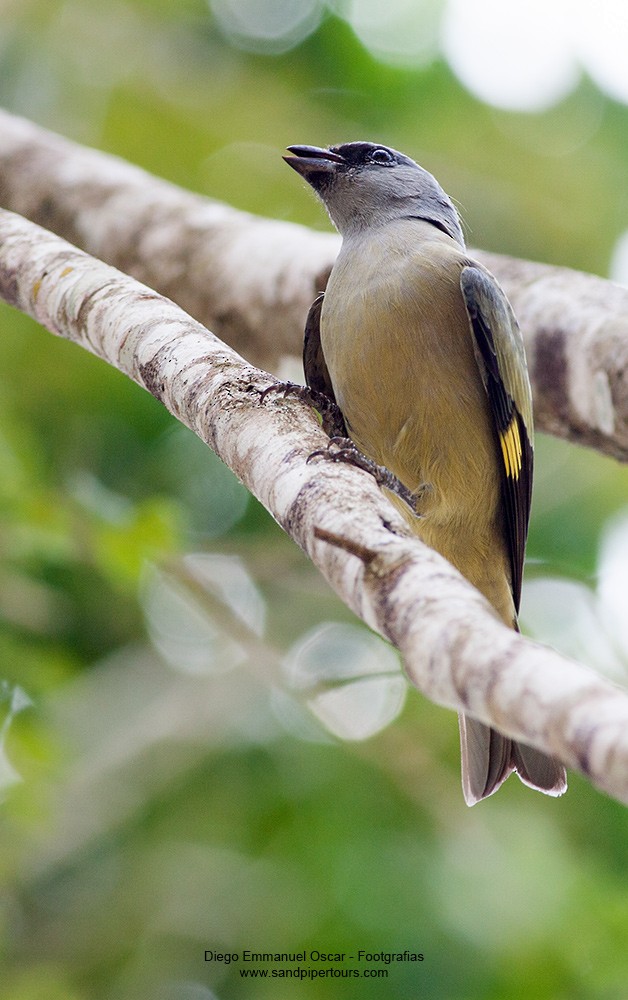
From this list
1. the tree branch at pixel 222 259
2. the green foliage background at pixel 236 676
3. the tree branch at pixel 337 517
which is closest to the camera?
the tree branch at pixel 337 517

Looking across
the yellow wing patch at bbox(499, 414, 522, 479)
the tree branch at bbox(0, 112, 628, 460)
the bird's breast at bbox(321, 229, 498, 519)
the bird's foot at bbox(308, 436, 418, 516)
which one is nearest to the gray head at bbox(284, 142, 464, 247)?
the tree branch at bbox(0, 112, 628, 460)

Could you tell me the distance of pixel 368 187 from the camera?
3.90 m

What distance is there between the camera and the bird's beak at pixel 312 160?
151 inches

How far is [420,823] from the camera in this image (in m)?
5.60

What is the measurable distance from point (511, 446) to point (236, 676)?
3.04 metres

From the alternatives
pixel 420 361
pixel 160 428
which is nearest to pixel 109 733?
pixel 160 428

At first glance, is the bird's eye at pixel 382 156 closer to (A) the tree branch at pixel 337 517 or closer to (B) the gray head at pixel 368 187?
(B) the gray head at pixel 368 187

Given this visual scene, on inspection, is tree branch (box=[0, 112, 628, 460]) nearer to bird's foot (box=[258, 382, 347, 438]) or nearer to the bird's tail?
bird's foot (box=[258, 382, 347, 438])

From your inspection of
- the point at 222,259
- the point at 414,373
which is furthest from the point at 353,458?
the point at 222,259

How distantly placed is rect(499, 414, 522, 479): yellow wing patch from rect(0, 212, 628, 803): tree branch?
1128mm

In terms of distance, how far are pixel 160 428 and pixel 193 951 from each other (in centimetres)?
283

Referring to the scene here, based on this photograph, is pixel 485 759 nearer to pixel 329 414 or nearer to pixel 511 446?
pixel 511 446

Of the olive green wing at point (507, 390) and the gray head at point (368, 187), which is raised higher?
the gray head at point (368, 187)

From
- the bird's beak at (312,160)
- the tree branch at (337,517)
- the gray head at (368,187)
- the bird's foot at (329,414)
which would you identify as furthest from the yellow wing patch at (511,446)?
the bird's beak at (312,160)
